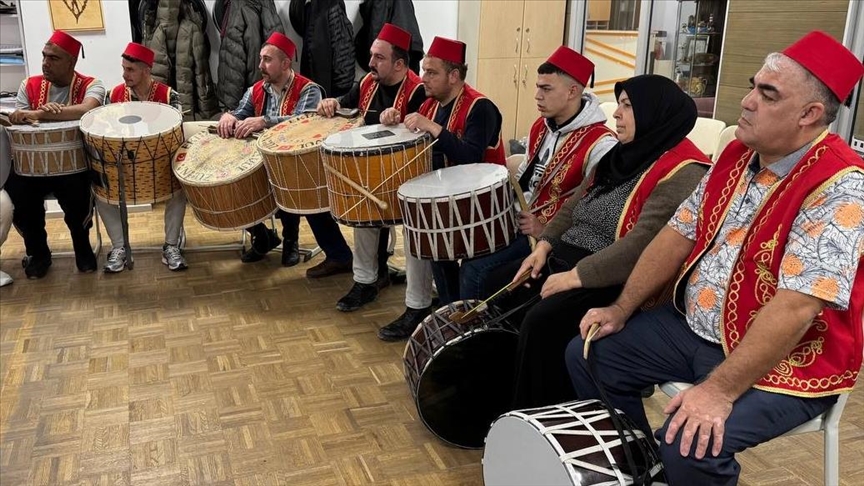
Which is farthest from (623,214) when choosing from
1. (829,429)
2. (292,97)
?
(292,97)

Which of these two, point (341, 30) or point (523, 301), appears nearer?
point (523, 301)

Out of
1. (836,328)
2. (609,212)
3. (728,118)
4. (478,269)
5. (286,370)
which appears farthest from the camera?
(728,118)

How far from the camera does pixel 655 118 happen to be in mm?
2289

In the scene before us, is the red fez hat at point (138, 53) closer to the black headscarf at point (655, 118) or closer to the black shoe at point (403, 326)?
the black shoe at point (403, 326)

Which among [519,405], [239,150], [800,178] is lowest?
[519,405]

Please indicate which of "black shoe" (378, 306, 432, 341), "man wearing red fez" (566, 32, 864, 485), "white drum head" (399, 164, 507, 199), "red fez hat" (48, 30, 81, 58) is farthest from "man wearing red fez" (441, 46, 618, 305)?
"red fez hat" (48, 30, 81, 58)

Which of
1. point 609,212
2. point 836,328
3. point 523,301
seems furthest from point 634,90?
point 836,328

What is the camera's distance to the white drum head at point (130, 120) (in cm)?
381

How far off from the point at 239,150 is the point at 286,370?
1298mm

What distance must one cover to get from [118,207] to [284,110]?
1186 mm

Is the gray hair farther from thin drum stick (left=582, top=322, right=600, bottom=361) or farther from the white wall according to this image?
the white wall

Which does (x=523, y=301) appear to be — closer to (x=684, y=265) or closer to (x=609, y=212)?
(x=609, y=212)

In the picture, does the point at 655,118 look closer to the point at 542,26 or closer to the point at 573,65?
the point at 573,65

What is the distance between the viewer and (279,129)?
3641mm
